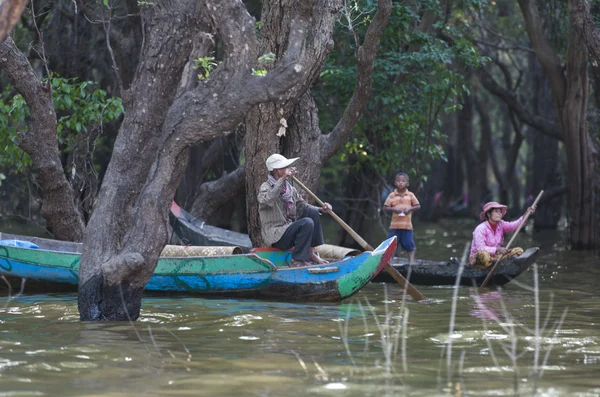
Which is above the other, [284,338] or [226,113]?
[226,113]

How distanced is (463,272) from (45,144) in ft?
17.9

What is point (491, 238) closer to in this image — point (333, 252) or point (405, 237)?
point (405, 237)

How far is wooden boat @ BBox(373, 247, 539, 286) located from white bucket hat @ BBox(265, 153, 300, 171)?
8.22ft

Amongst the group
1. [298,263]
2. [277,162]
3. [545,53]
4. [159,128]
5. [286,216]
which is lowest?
[298,263]

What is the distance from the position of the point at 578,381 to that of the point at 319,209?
4.96 meters

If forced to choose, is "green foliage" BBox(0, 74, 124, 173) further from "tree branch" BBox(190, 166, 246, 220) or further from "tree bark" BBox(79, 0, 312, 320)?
"tree bark" BBox(79, 0, 312, 320)

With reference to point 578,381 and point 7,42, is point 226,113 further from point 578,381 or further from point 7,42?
point 7,42

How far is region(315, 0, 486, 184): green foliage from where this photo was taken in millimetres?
15461

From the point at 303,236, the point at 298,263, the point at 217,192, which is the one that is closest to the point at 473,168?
the point at 217,192

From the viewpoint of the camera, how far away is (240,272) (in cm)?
1041

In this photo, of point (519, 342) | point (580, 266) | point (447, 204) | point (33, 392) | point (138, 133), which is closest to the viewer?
point (33, 392)

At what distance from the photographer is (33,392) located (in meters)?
5.61

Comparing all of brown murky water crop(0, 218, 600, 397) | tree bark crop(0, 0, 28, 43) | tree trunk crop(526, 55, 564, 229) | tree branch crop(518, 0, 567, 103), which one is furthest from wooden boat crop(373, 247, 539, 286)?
tree trunk crop(526, 55, 564, 229)

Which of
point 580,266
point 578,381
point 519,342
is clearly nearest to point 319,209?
point 519,342
